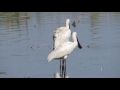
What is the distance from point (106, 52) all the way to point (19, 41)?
3.91 metres

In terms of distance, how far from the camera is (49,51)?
1370cm

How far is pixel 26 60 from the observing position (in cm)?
1230

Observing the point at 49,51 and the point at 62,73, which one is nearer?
the point at 62,73

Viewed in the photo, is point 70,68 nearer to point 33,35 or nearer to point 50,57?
point 50,57

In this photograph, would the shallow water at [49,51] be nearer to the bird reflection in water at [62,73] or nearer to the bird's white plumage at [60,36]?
the bird reflection in water at [62,73]

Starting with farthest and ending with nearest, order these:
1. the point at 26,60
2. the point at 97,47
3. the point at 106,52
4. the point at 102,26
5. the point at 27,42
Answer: the point at 102,26, the point at 27,42, the point at 97,47, the point at 106,52, the point at 26,60

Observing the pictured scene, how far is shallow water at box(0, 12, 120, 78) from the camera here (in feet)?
35.7

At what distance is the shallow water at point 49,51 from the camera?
35.7 ft

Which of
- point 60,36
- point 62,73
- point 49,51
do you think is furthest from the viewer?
point 49,51

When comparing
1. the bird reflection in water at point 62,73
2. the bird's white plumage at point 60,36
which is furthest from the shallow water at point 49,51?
the bird's white plumage at point 60,36

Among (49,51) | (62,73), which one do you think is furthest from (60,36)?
(62,73)

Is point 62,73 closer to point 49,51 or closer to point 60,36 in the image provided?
point 60,36

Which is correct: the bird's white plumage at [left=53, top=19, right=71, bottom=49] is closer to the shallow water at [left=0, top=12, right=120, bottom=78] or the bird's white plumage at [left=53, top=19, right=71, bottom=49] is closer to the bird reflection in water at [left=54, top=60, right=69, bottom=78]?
the shallow water at [left=0, top=12, right=120, bottom=78]
